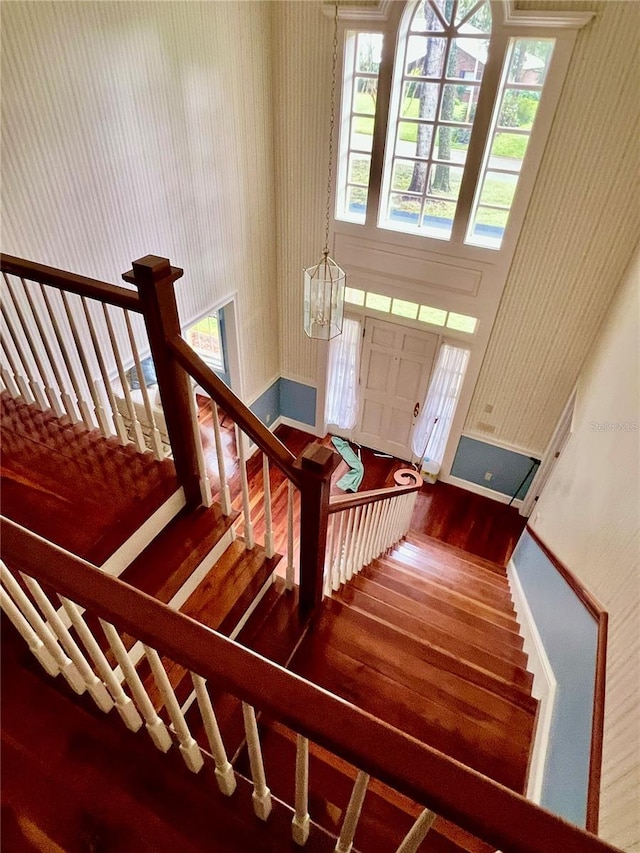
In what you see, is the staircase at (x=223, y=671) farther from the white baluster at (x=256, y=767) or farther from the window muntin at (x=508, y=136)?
the window muntin at (x=508, y=136)

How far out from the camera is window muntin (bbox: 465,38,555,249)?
3680 millimetres

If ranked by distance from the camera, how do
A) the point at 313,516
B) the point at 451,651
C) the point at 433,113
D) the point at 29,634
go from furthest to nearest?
the point at 433,113
the point at 451,651
the point at 313,516
the point at 29,634

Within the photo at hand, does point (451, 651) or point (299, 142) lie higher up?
point (299, 142)

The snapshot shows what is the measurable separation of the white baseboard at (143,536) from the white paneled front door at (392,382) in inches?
143

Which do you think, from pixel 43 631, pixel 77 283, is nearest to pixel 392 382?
pixel 77 283

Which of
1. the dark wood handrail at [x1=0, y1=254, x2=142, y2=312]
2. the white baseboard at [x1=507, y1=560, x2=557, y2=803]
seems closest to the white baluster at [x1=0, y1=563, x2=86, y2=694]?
the dark wood handrail at [x1=0, y1=254, x2=142, y2=312]

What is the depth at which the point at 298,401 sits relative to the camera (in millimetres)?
6324

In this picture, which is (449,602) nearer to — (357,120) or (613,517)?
(613,517)

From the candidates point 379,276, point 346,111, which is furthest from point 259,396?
point 346,111

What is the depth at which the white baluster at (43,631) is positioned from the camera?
112cm

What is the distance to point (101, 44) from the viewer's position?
294cm

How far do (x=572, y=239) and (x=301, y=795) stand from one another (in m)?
4.32

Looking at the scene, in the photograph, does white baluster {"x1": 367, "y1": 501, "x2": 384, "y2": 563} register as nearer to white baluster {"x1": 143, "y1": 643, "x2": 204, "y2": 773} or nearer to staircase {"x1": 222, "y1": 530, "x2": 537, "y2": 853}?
staircase {"x1": 222, "y1": 530, "x2": 537, "y2": 853}

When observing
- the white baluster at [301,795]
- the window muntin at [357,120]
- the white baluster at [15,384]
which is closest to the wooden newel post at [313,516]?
the white baluster at [301,795]
